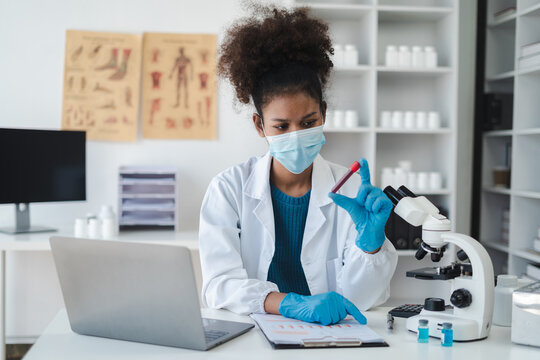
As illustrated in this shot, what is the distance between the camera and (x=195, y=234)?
2.60 m

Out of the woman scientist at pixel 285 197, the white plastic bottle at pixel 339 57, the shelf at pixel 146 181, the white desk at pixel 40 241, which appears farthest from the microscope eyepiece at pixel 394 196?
the white plastic bottle at pixel 339 57

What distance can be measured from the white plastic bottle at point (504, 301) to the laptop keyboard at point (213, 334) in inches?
23.2

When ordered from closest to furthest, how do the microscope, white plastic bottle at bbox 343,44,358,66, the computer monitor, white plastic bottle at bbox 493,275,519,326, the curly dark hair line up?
the microscope, white plastic bottle at bbox 493,275,519,326, the curly dark hair, the computer monitor, white plastic bottle at bbox 343,44,358,66

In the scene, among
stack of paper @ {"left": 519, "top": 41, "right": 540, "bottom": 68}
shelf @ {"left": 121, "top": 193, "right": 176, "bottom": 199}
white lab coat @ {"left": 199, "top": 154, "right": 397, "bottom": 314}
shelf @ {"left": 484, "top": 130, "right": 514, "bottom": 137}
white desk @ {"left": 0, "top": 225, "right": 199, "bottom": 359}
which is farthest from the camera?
shelf @ {"left": 484, "top": 130, "right": 514, "bottom": 137}

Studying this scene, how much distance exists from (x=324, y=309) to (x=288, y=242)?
1.55 feet

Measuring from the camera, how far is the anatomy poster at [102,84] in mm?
2799

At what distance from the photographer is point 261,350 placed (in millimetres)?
987

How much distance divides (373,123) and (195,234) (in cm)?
108

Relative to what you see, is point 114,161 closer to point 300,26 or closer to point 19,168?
point 19,168

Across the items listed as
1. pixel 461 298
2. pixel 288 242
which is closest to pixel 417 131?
pixel 288 242

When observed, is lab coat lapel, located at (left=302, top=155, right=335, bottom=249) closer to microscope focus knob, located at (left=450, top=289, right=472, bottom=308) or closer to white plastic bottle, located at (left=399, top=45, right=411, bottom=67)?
microscope focus knob, located at (left=450, top=289, right=472, bottom=308)

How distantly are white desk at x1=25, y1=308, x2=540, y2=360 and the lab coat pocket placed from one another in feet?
1.37

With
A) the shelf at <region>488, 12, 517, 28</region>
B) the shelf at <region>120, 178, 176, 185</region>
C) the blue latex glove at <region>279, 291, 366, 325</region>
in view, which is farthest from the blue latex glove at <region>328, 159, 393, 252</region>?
the shelf at <region>488, 12, 517, 28</region>

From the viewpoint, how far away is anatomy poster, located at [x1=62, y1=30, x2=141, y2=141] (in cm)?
280
